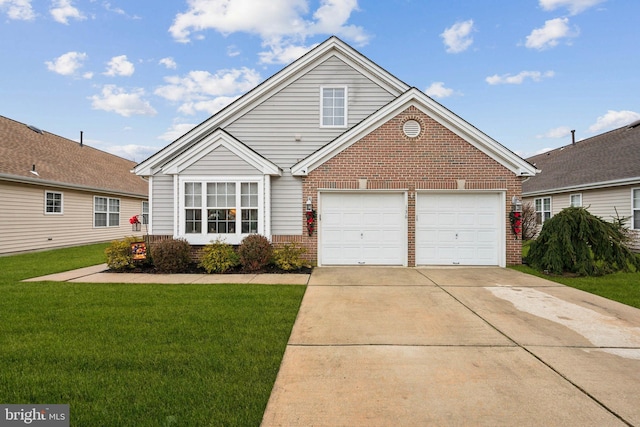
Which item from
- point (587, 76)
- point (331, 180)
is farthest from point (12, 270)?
point (587, 76)

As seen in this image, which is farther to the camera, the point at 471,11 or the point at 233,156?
the point at 471,11

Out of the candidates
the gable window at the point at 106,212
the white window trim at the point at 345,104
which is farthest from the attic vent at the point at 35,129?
the white window trim at the point at 345,104

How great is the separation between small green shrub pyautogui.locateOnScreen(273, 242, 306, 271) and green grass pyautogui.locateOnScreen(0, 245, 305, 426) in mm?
2378

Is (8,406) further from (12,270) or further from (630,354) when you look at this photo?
(12,270)

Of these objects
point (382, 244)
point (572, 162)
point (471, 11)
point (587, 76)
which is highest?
point (471, 11)

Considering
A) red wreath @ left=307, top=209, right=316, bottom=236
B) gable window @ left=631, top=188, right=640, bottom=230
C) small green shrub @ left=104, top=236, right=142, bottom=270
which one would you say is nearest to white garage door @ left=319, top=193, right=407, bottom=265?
red wreath @ left=307, top=209, right=316, bottom=236

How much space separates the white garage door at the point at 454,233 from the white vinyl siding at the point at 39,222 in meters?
15.9

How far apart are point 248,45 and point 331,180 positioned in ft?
36.6

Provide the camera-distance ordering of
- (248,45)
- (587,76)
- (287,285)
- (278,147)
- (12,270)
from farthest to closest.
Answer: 1. (248,45)
2. (587,76)
3. (278,147)
4. (12,270)
5. (287,285)

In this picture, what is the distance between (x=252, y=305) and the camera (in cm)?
582

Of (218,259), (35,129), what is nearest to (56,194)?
(35,129)

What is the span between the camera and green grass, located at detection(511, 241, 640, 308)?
260 inches

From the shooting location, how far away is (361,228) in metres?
10.2

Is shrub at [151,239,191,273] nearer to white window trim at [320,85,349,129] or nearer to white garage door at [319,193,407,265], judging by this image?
white garage door at [319,193,407,265]
